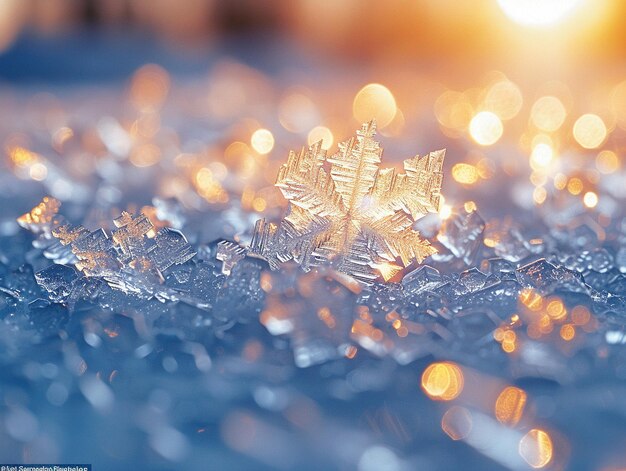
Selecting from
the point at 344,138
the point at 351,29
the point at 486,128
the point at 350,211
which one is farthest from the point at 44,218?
the point at 351,29

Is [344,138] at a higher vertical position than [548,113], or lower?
lower

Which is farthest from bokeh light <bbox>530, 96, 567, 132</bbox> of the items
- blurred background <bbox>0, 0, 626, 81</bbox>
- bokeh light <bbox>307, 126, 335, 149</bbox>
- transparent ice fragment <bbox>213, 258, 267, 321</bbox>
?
transparent ice fragment <bbox>213, 258, 267, 321</bbox>

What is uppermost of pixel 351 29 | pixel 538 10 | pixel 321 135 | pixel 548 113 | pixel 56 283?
pixel 538 10

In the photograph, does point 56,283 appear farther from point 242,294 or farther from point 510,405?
point 510,405

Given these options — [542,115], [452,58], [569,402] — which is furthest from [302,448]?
[452,58]

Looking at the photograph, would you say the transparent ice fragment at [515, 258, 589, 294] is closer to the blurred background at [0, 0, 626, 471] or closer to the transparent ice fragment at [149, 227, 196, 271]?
the blurred background at [0, 0, 626, 471]

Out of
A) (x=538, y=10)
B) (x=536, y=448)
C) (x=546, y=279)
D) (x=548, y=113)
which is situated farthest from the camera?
(x=538, y=10)

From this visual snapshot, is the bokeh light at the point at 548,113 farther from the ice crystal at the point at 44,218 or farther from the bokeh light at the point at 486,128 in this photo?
the ice crystal at the point at 44,218

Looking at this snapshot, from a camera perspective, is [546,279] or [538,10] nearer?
[546,279]
